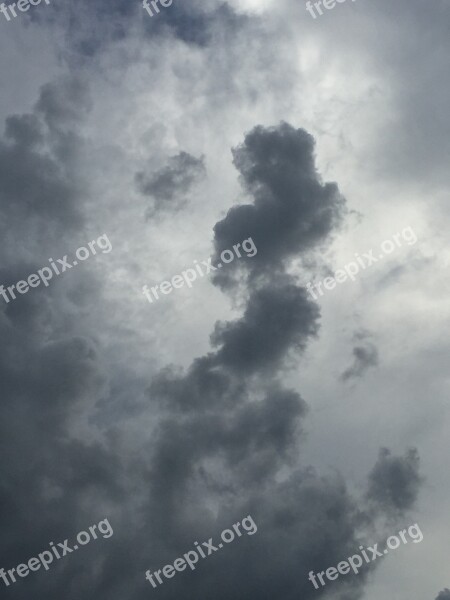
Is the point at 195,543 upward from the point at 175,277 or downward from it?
downward

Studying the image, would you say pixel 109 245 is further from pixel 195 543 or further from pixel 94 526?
pixel 195 543

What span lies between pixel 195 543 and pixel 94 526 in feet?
72.5

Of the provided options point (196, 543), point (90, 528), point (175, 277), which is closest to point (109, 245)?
Answer: point (175, 277)

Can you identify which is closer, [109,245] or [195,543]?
[109,245]

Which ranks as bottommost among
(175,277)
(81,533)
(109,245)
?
(81,533)

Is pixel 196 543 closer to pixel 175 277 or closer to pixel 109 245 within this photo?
pixel 175 277

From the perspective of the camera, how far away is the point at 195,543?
82250 millimetres

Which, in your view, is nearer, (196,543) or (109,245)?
(109,245)

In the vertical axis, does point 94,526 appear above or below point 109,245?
below

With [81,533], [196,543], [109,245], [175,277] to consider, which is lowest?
[196,543]

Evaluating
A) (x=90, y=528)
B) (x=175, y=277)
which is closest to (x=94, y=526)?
(x=90, y=528)

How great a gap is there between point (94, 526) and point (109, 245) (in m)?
59.9

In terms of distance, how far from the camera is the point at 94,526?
263 feet

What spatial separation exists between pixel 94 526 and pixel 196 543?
73.2 feet
